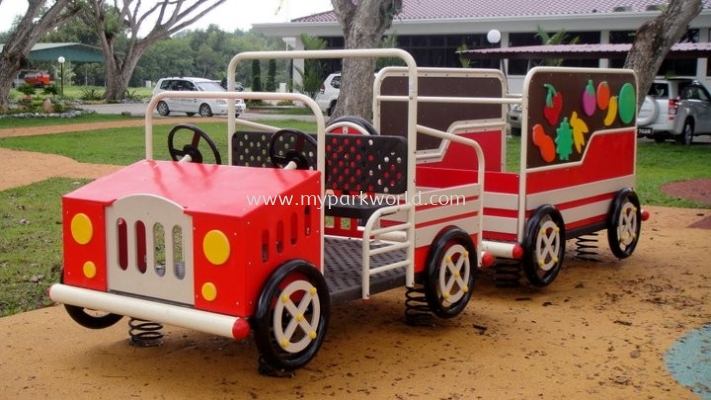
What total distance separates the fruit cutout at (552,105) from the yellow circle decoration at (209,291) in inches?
130

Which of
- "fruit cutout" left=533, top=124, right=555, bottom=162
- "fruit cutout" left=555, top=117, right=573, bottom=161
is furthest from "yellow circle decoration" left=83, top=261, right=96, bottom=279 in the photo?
"fruit cutout" left=555, top=117, right=573, bottom=161

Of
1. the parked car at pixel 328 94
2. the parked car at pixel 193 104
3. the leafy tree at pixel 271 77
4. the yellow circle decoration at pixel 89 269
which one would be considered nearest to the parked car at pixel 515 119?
the parked car at pixel 328 94

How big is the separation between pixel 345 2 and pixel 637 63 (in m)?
5.22

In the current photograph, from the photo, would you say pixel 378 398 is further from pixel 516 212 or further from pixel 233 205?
pixel 516 212

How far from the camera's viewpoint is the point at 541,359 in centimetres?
527

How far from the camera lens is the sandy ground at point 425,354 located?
471cm

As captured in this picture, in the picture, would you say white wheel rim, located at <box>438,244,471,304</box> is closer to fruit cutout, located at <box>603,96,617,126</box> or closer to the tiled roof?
fruit cutout, located at <box>603,96,617,126</box>

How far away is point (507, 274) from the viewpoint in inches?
280

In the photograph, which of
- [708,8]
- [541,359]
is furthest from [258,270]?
[708,8]

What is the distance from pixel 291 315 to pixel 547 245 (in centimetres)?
284

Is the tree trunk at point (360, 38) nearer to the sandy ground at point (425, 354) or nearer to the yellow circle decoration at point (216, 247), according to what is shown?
the sandy ground at point (425, 354)

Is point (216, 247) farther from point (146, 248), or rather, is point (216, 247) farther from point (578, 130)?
point (578, 130)

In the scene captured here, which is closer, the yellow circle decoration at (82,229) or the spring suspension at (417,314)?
the yellow circle decoration at (82,229)

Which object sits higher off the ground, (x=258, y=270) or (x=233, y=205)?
(x=233, y=205)
